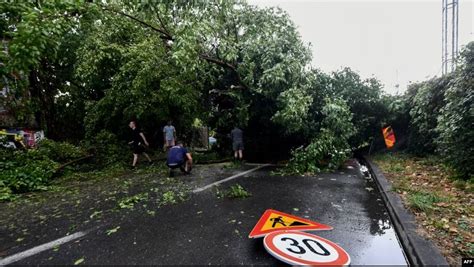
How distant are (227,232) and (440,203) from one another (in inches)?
157

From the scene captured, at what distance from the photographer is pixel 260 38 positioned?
9.93 m

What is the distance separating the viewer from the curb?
3.08m

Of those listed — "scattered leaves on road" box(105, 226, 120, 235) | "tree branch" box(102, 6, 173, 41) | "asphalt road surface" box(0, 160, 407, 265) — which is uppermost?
"tree branch" box(102, 6, 173, 41)

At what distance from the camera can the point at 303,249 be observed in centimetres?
346

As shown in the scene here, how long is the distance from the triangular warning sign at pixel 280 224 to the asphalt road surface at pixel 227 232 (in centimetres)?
15

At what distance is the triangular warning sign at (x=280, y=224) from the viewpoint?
4.13 m

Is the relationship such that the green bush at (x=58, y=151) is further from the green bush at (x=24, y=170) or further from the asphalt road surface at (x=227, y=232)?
the asphalt road surface at (x=227, y=232)

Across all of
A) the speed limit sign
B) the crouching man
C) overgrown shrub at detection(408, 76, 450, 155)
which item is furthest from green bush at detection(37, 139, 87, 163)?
overgrown shrub at detection(408, 76, 450, 155)

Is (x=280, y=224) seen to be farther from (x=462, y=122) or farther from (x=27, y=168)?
(x=27, y=168)

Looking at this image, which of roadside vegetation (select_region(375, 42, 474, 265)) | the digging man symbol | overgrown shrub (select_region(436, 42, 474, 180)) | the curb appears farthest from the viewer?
overgrown shrub (select_region(436, 42, 474, 180))

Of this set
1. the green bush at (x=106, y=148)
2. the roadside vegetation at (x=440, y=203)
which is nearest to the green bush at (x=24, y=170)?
the green bush at (x=106, y=148)

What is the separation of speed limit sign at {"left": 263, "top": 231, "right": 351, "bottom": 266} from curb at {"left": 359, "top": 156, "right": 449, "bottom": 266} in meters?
0.83

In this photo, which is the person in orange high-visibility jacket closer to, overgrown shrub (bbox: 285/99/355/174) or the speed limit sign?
overgrown shrub (bbox: 285/99/355/174)

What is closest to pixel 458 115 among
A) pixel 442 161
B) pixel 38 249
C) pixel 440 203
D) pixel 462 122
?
pixel 462 122
